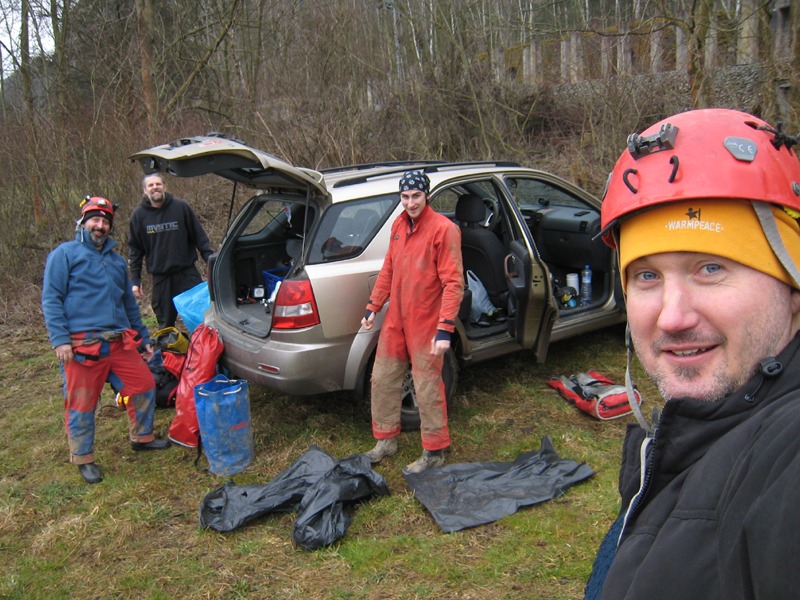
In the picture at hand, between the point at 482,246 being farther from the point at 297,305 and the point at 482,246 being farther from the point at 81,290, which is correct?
the point at 81,290

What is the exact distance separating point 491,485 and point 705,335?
10.0 feet

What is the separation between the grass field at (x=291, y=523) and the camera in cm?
325

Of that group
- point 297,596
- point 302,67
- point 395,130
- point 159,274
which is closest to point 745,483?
point 297,596

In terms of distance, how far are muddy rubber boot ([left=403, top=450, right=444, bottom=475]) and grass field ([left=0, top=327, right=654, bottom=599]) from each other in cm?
14

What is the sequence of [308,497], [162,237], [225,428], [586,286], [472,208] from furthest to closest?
[162,237], [586,286], [472,208], [225,428], [308,497]

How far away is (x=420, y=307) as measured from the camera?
165 inches

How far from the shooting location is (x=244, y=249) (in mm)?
5504

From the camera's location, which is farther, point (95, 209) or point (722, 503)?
point (95, 209)

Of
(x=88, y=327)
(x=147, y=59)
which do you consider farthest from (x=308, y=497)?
(x=147, y=59)

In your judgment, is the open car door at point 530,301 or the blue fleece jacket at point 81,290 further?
the open car door at point 530,301

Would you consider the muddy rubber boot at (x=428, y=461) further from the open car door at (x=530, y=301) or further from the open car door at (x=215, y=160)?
the open car door at (x=215, y=160)

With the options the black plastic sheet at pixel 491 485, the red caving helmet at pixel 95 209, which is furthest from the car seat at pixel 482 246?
the red caving helmet at pixel 95 209

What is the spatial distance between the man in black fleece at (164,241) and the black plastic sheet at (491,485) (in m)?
3.19

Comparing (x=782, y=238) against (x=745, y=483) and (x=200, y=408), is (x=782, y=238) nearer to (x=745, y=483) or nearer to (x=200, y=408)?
(x=745, y=483)
